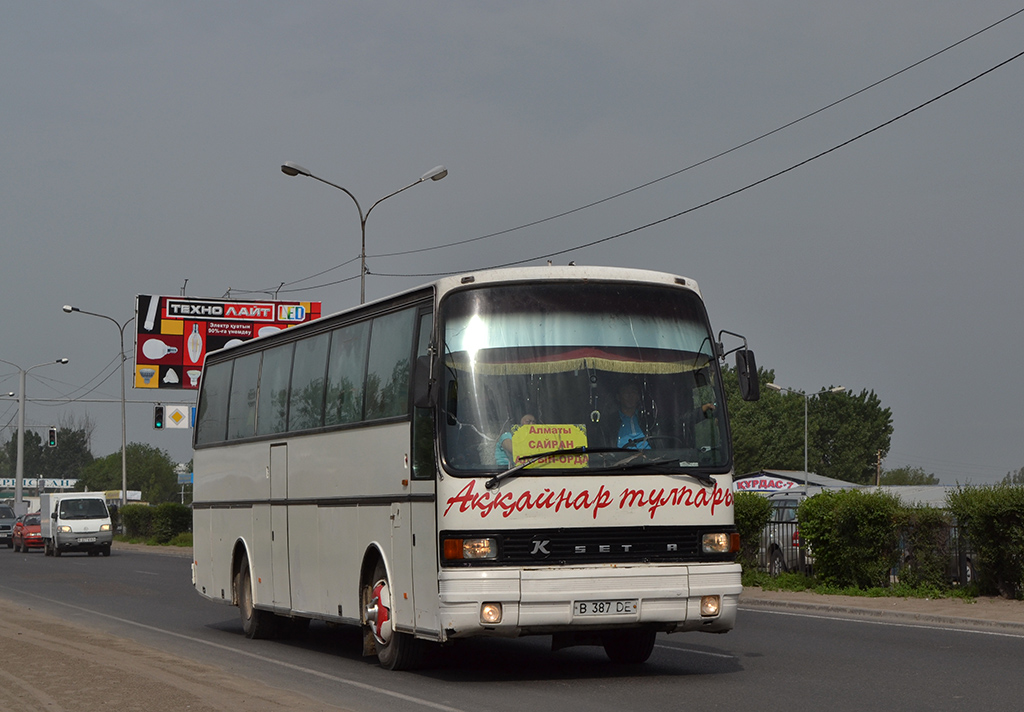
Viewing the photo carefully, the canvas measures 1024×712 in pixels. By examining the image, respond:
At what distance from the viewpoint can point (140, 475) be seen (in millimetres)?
192375

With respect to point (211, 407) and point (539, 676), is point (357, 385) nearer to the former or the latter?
point (539, 676)

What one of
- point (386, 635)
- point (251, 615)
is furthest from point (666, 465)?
point (251, 615)

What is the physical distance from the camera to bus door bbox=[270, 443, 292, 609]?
1547cm

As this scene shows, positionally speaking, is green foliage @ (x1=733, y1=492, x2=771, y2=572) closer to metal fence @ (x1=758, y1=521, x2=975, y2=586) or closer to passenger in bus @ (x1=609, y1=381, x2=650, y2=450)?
metal fence @ (x1=758, y1=521, x2=975, y2=586)

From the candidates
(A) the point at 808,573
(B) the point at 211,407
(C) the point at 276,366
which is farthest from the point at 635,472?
(A) the point at 808,573

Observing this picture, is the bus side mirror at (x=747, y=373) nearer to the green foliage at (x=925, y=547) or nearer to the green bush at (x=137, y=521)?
the green foliage at (x=925, y=547)

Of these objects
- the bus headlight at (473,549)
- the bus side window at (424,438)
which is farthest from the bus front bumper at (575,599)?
→ the bus side window at (424,438)

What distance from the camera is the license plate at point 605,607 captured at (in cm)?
1111

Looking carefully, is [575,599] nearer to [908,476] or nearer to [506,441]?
[506,441]

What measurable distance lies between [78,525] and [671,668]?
129 feet

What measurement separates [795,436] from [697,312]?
102527 mm

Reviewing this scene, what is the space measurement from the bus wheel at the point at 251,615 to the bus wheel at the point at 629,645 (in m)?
5.22

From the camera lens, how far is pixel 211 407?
18547 millimetres

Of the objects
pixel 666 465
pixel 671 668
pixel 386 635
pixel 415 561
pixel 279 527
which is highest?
pixel 666 465
